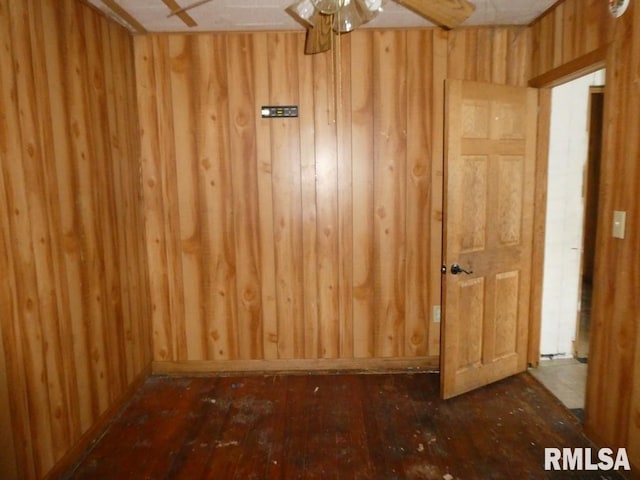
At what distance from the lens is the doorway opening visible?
2.92 metres

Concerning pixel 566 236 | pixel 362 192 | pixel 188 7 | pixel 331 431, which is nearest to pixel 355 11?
pixel 188 7

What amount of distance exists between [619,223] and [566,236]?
3.66 feet

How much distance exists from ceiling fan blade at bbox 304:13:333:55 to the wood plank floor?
2.19m

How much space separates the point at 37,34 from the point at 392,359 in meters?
3.03

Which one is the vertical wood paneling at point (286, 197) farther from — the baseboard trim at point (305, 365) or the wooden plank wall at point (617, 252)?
the wooden plank wall at point (617, 252)

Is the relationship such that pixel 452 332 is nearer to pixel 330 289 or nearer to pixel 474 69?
pixel 330 289

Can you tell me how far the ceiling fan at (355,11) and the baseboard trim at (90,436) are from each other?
2.50 meters

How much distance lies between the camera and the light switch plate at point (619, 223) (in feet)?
6.47

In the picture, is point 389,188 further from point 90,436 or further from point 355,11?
point 90,436

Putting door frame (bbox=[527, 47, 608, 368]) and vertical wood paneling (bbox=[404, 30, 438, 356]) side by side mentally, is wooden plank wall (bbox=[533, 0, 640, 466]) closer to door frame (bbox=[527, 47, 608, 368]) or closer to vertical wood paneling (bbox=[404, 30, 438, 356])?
door frame (bbox=[527, 47, 608, 368])

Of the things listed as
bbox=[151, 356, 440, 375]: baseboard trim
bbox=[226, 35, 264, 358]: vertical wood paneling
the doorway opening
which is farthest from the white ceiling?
bbox=[151, 356, 440, 375]: baseboard trim

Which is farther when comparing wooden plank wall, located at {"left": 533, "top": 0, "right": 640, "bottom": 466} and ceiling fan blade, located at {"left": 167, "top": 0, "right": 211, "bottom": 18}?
ceiling fan blade, located at {"left": 167, "top": 0, "right": 211, "bottom": 18}

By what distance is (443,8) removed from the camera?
1.72m

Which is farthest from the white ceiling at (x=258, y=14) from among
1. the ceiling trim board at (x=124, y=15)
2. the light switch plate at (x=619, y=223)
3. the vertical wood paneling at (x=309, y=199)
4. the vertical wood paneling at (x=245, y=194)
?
the light switch plate at (x=619, y=223)
